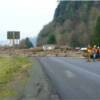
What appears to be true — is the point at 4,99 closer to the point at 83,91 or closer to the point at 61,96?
the point at 61,96

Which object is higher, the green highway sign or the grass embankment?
the green highway sign

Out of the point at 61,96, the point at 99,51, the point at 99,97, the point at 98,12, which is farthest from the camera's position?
the point at 98,12

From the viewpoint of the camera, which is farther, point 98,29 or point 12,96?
point 98,29

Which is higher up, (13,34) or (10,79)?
(13,34)

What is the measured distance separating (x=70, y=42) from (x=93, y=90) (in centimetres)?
17564

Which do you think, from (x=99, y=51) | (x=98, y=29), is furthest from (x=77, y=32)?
(x=99, y=51)

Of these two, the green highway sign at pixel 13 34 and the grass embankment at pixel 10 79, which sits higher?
the green highway sign at pixel 13 34

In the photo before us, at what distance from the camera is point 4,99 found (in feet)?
52.9

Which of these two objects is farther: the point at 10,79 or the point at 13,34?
the point at 13,34

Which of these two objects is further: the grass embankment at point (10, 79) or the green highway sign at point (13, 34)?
the green highway sign at point (13, 34)

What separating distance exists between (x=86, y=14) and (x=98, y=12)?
18.5 m

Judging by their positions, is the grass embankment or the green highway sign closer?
the grass embankment

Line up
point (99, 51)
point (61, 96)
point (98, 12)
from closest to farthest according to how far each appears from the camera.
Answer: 1. point (61, 96)
2. point (99, 51)
3. point (98, 12)

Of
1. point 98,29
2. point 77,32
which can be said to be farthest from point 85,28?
point 98,29
